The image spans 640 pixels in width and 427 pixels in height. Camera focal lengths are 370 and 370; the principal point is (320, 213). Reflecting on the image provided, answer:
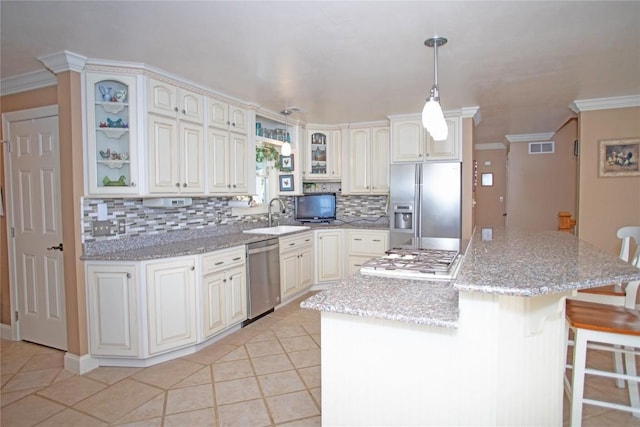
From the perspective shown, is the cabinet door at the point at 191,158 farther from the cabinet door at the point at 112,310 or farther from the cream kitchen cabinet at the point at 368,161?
the cream kitchen cabinet at the point at 368,161

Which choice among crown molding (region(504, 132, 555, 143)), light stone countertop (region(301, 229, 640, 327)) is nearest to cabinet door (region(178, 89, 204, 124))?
light stone countertop (region(301, 229, 640, 327))

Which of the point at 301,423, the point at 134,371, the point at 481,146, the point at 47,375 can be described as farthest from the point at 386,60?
the point at 481,146

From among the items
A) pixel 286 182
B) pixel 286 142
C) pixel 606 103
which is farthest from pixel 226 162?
pixel 606 103

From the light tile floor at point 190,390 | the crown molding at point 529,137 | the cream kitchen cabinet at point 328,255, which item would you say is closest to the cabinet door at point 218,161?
the light tile floor at point 190,390

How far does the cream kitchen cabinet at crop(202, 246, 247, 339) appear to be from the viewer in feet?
10.2

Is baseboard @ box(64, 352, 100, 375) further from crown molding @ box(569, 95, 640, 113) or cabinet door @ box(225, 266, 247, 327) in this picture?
crown molding @ box(569, 95, 640, 113)

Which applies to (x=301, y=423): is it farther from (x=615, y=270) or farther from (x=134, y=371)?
(x=615, y=270)

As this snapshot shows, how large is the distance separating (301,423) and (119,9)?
2505 millimetres

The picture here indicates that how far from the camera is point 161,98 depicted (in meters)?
3.04

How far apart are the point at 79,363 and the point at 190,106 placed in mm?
2228

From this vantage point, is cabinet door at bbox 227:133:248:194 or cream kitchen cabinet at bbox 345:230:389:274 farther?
cream kitchen cabinet at bbox 345:230:389:274

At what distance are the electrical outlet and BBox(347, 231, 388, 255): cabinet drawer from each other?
289 cm

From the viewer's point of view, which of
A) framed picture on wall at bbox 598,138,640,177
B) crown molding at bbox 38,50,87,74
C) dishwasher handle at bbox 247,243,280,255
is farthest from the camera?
framed picture on wall at bbox 598,138,640,177

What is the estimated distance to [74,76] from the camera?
2719 mm
